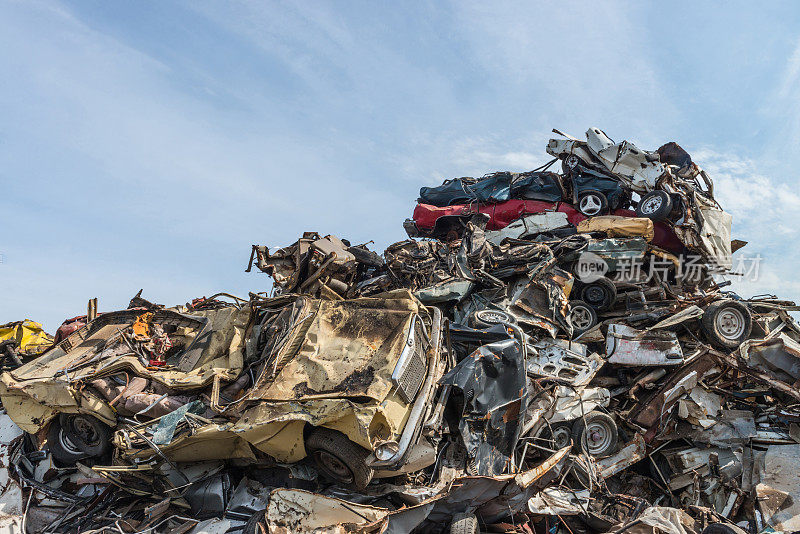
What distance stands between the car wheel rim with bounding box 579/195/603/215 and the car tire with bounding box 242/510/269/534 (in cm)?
1015

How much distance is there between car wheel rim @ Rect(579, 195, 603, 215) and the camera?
12148 millimetres

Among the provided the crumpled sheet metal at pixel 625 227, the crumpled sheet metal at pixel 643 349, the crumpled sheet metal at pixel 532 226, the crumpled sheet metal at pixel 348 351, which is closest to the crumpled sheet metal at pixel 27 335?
the crumpled sheet metal at pixel 348 351

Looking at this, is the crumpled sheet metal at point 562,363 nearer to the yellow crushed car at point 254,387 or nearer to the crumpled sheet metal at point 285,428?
the yellow crushed car at point 254,387

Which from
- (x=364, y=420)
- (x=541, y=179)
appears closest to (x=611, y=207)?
(x=541, y=179)

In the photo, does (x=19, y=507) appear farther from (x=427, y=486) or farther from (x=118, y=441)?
(x=427, y=486)

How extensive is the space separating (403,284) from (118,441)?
6.03m

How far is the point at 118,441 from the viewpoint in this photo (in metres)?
5.04

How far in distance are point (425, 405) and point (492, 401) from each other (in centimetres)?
90

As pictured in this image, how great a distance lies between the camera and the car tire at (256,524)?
413 cm

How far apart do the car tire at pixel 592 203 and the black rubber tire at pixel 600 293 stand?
10.3 ft

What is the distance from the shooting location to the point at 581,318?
9.21 meters

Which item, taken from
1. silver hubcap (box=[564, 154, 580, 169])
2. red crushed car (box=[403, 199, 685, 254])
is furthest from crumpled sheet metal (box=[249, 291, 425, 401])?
silver hubcap (box=[564, 154, 580, 169])

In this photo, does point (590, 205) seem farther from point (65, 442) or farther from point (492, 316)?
point (65, 442)

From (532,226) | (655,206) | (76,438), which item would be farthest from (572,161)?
(76,438)
